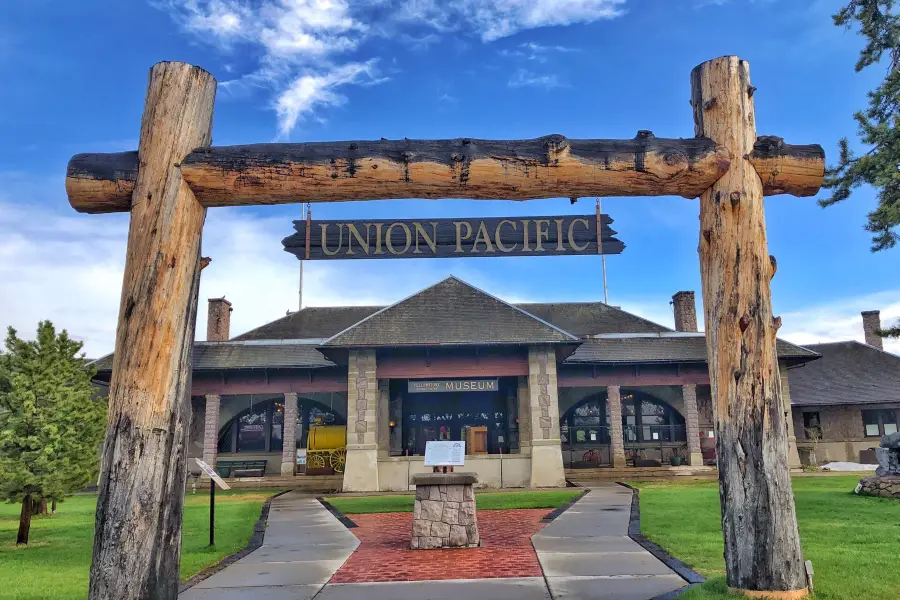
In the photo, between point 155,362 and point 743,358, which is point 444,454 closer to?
point 743,358

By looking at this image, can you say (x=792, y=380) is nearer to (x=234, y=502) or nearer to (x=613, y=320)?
(x=613, y=320)

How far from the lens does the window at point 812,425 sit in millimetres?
27875

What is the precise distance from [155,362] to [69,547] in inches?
271

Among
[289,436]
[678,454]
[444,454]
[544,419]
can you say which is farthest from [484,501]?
[678,454]

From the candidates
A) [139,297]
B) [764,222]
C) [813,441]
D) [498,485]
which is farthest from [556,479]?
[139,297]

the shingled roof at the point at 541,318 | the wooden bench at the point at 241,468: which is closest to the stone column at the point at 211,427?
the wooden bench at the point at 241,468

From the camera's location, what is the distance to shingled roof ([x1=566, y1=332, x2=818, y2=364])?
77.7ft

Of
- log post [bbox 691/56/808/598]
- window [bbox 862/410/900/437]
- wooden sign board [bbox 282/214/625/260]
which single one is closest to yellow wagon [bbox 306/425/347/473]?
wooden sign board [bbox 282/214/625/260]

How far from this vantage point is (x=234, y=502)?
17.6 m

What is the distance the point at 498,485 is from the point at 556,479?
1.78m

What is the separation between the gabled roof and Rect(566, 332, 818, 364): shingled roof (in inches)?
120

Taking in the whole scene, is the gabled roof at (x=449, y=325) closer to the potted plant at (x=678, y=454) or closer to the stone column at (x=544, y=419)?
the stone column at (x=544, y=419)

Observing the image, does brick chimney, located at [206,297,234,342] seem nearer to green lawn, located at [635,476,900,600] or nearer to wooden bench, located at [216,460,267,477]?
wooden bench, located at [216,460,267,477]

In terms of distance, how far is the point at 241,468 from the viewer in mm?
24688
